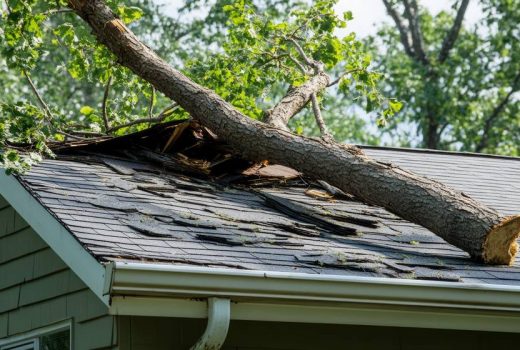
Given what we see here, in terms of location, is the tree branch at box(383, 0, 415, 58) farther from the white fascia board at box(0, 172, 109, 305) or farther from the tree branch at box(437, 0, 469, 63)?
the white fascia board at box(0, 172, 109, 305)

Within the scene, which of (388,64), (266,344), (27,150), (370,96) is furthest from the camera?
(388,64)

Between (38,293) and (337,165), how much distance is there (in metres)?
2.34

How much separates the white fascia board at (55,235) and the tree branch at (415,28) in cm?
2290

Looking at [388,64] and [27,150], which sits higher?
[388,64]

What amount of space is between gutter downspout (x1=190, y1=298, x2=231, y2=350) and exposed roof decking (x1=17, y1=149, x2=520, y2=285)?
0.88 ft

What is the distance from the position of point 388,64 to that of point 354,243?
914 inches

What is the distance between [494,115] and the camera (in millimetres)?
27750

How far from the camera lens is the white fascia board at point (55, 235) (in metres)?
4.74


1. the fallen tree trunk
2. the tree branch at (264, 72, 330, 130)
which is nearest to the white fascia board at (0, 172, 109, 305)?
the fallen tree trunk

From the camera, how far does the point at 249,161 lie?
7.75 m

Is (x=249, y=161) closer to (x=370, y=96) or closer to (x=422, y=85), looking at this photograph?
(x=370, y=96)

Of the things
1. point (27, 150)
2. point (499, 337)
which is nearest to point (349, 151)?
point (499, 337)

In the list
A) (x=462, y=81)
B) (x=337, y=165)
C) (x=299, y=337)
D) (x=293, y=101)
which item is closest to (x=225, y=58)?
(x=293, y=101)

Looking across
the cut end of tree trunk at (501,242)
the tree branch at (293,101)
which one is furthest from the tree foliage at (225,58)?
the cut end of tree trunk at (501,242)
